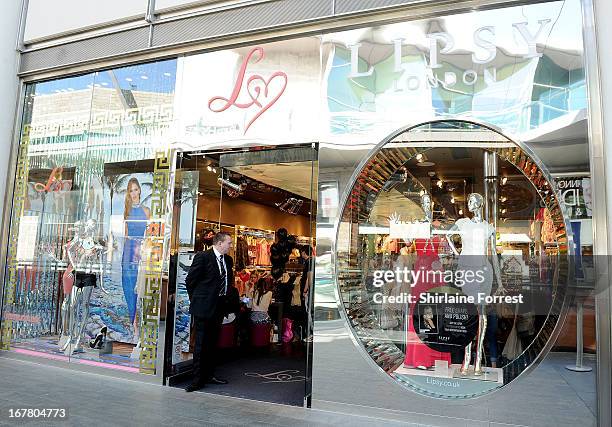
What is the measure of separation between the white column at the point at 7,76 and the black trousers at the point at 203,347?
142 inches

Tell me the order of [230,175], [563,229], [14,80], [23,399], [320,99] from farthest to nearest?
[230,175] → [14,80] → [320,99] → [23,399] → [563,229]

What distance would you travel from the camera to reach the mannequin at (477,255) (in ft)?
13.0

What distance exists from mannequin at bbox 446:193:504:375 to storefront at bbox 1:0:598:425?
2 cm

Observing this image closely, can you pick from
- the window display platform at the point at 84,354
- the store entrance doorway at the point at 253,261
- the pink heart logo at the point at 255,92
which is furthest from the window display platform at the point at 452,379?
the window display platform at the point at 84,354

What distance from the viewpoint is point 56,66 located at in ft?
20.1

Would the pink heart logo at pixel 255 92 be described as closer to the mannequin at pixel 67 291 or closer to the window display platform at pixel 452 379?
the mannequin at pixel 67 291

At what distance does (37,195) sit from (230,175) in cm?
253

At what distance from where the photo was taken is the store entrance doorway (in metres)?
5.04

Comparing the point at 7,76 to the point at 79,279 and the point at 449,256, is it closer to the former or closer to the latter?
the point at 79,279

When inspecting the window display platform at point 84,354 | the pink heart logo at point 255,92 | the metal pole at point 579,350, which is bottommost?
the window display platform at point 84,354

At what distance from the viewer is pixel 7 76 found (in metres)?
6.35

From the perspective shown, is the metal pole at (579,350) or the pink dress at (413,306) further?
the pink dress at (413,306)

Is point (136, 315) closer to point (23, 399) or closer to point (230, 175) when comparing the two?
point (23, 399)

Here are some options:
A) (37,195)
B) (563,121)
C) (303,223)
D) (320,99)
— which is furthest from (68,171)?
(563,121)
